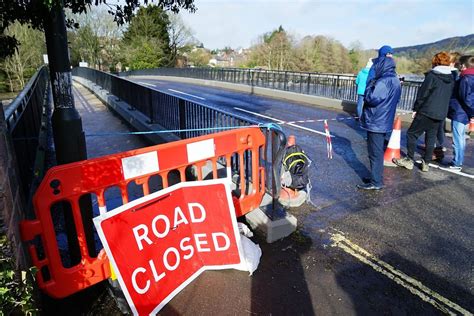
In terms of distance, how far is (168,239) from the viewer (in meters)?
2.93

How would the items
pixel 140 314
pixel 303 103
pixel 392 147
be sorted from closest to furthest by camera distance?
pixel 140 314 < pixel 392 147 < pixel 303 103

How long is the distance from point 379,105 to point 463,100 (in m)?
2.12

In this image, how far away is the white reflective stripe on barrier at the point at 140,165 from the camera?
2.81 metres

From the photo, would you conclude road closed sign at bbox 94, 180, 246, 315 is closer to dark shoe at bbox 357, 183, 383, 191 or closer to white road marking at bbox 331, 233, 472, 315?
white road marking at bbox 331, 233, 472, 315

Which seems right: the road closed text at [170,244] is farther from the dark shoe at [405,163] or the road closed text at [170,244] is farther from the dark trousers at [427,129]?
the dark trousers at [427,129]

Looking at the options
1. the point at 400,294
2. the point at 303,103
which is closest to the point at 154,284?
the point at 400,294

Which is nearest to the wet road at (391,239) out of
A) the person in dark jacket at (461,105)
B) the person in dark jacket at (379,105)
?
the person in dark jacket at (461,105)

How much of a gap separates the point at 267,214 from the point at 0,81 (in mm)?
52890

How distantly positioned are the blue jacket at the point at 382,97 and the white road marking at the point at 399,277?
1.91 m

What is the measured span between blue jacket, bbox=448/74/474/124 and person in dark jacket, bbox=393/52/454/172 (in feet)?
0.83

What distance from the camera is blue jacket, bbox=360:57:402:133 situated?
4.80m

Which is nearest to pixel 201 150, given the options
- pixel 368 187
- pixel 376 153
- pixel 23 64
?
pixel 376 153

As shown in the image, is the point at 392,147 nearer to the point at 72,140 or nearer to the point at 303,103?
the point at 72,140

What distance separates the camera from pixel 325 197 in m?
5.13
